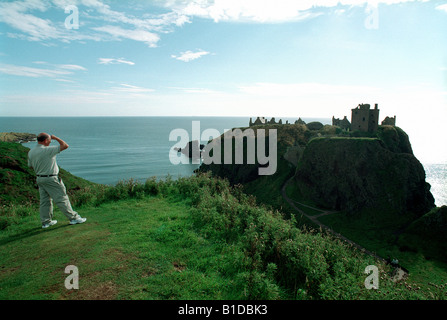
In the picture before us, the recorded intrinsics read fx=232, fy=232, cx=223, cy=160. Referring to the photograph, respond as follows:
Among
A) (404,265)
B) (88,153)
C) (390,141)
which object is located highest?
(390,141)

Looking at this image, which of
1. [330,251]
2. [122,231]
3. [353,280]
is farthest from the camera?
[122,231]

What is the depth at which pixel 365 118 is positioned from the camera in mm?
52844

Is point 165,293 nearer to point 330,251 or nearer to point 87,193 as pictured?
point 330,251

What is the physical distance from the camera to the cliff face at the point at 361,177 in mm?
40938

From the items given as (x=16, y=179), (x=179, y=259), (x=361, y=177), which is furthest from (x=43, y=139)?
(x=361, y=177)

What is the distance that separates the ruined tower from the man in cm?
5880

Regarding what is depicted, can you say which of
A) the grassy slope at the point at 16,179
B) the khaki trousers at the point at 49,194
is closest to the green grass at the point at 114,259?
the khaki trousers at the point at 49,194

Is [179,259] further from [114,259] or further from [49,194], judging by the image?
[49,194]

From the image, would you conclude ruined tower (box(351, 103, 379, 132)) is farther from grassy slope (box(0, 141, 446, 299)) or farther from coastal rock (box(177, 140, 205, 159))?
coastal rock (box(177, 140, 205, 159))

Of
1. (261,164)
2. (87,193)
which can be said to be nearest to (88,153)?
(261,164)

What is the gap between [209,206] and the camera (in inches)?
378

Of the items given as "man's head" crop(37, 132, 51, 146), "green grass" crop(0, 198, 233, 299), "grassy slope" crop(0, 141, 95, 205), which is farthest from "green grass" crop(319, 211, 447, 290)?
"grassy slope" crop(0, 141, 95, 205)

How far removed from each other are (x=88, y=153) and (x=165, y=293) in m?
111
